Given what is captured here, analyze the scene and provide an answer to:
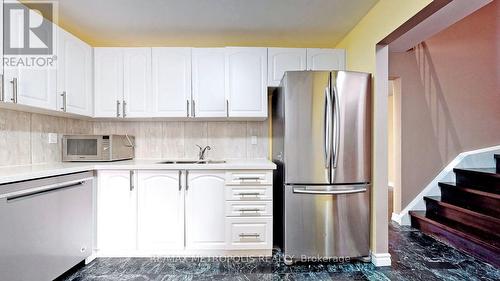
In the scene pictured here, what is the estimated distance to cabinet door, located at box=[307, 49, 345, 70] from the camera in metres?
2.78

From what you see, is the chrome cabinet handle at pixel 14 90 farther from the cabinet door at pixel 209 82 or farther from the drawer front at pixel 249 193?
the drawer front at pixel 249 193

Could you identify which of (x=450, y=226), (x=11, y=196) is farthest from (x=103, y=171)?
(x=450, y=226)

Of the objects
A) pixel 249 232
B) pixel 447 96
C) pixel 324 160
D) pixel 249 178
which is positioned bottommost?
pixel 249 232

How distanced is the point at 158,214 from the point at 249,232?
877mm

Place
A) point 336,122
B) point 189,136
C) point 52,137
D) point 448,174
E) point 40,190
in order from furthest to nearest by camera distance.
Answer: point 448,174
point 189,136
point 52,137
point 336,122
point 40,190

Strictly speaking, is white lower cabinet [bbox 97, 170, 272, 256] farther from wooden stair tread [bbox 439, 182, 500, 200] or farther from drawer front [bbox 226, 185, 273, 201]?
wooden stair tread [bbox 439, 182, 500, 200]

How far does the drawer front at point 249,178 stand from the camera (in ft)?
7.87

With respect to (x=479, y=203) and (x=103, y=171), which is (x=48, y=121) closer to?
(x=103, y=171)

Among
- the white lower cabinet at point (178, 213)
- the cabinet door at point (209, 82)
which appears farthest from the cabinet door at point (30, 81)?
the cabinet door at point (209, 82)

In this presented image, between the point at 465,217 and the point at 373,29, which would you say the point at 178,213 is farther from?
the point at 465,217

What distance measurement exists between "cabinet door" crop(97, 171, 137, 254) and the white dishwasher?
104 millimetres

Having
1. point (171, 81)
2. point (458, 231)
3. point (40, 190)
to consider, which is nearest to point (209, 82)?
point (171, 81)

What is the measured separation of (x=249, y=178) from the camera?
240 centimetres
